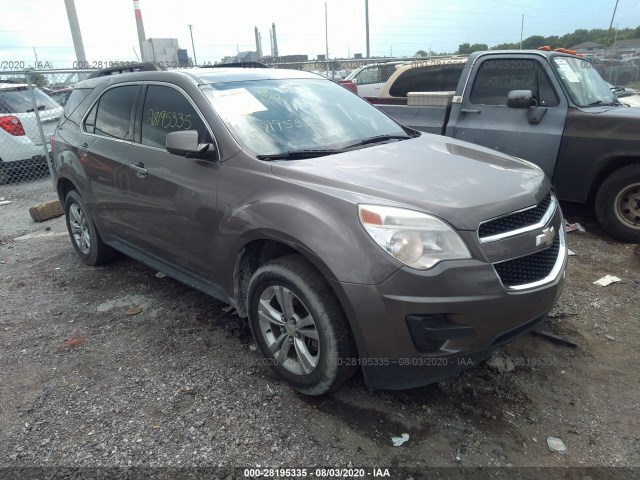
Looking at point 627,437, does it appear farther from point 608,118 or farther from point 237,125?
point 608,118

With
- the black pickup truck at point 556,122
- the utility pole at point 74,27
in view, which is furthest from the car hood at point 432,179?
the utility pole at point 74,27

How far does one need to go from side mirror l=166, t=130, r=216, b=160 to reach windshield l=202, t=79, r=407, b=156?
0.19 metres

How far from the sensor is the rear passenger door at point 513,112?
16.5 ft

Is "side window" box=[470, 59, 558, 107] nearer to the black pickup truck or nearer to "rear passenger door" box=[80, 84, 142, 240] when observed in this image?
the black pickup truck

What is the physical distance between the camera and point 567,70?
17.3 feet

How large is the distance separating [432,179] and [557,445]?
148 centimetres

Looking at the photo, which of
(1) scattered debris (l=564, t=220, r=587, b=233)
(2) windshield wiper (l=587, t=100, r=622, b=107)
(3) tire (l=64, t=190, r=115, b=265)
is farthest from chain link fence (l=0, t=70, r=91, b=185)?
(1) scattered debris (l=564, t=220, r=587, b=233)

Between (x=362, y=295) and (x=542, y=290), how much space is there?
3.12 ft

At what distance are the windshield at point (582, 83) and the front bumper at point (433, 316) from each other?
141 inches

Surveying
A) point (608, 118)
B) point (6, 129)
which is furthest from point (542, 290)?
point (6, 129)

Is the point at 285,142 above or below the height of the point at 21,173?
above

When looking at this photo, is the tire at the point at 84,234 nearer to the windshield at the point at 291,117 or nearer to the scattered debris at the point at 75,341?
the scattered debris at the point at 75,341

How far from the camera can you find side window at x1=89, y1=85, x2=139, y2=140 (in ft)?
12.8

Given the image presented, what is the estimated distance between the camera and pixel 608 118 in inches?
185
